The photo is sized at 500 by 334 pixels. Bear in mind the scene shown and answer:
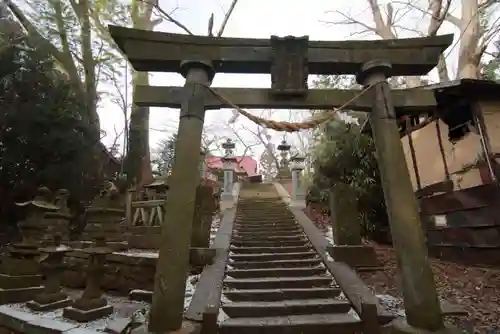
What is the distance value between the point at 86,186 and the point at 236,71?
9350 millimetres

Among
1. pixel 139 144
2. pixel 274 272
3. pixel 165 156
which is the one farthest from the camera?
pixel 165 156

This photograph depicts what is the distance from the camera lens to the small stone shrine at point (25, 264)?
19.3 feet

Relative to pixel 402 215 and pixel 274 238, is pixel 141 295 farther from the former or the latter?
pixel 402 215

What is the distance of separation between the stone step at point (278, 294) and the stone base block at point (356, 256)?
1.27 meters

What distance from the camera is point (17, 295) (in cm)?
587

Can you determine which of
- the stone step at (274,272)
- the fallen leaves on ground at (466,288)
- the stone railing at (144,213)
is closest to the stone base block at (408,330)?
the fallen leaves on ground at (466,288)

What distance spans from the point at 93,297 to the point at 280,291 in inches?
122

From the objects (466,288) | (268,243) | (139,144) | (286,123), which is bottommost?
(466,288)

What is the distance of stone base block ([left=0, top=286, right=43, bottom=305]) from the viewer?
5.76m

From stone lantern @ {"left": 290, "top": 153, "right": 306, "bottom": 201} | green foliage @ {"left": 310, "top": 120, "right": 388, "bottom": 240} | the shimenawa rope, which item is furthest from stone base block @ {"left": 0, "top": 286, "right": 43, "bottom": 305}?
stone lantern @ {"left": 290, "top": 153, "right": 306, "bottom": 201}

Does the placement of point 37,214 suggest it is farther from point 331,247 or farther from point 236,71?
point 331,247

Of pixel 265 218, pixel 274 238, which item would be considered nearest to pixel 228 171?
pixel 265 218

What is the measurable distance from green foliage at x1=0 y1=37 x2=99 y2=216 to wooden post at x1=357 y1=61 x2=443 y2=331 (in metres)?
10.4

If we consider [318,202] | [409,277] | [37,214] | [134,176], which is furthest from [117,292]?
[318,202]
